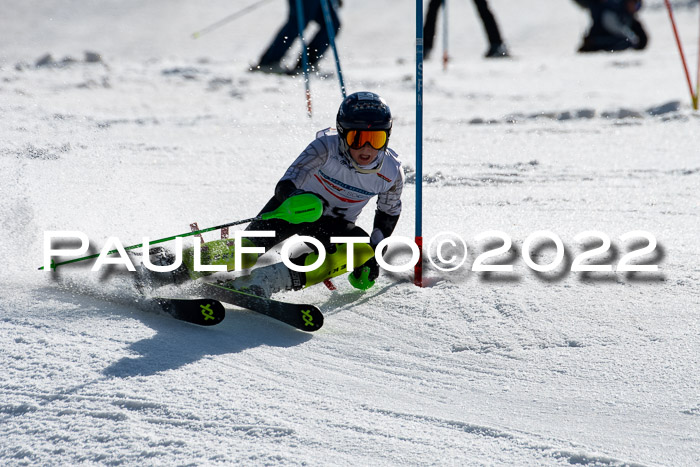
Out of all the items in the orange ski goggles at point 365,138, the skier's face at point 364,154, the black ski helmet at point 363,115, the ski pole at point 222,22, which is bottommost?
the skier's face at point 364,154

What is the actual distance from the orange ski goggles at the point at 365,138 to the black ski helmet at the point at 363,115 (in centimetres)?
2

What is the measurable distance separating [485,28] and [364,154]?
10.0m

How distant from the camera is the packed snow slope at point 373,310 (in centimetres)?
269

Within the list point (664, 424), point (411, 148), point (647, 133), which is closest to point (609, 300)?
point (664, 424)

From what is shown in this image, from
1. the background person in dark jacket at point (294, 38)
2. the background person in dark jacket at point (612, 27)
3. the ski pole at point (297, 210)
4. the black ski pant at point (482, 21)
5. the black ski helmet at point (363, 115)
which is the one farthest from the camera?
the background person in dark jacket at point (612, 27)

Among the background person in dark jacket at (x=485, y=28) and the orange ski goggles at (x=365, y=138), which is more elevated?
the background person in dark jacket at (x=485, y=28)

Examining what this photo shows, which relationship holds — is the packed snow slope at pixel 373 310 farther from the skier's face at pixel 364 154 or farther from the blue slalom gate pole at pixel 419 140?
the skier's face at pixel 364 154

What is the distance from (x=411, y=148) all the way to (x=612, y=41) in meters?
8.67

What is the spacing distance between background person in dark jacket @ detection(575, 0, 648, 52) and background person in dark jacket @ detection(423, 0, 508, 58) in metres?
2.00

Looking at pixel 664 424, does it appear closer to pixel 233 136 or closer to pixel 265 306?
pixel 265 306

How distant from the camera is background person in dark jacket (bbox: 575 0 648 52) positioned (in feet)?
47.8

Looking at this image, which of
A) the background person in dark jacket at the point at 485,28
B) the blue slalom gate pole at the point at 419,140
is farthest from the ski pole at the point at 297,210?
the background person in dark jacket at the point at 485,28

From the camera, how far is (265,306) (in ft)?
11.8

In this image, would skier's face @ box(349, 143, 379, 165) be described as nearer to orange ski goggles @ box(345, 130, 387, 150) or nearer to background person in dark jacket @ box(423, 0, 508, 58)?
orange ski goggles @ box(345, 130, 387, 150)
